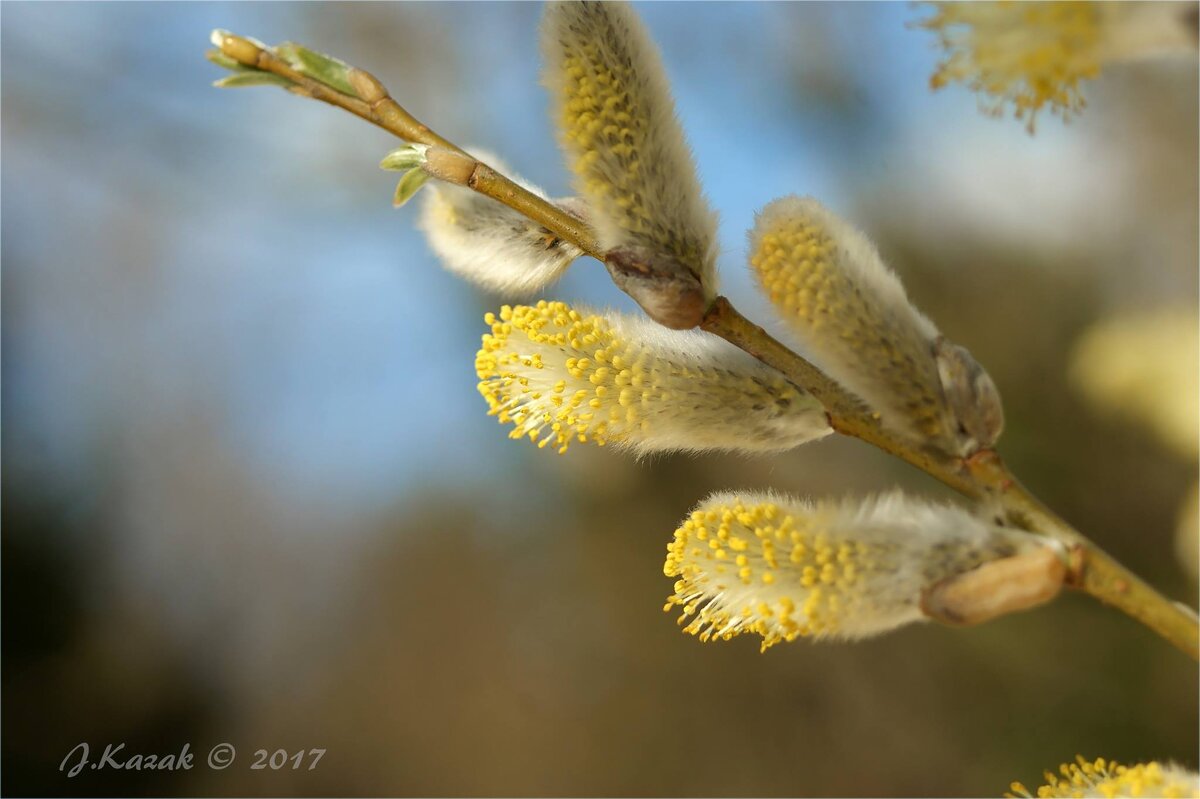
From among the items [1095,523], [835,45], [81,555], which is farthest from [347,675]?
[835,45]

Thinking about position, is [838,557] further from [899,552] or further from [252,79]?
[252,79]

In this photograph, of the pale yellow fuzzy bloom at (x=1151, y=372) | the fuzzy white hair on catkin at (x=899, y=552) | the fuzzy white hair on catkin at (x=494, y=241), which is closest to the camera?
the fuzzy white hair on catkin at (x=899, y=552)

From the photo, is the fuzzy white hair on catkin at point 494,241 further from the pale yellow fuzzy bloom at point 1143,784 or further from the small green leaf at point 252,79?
the pale yellow fuzzy bloom at point 1143,784

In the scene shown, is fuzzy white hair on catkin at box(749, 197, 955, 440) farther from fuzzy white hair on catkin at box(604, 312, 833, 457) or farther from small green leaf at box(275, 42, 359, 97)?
small green leaf at box(275, 42, 359, 97)

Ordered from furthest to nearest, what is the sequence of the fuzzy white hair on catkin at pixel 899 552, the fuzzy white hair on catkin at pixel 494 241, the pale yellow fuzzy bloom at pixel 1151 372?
the pale yellow fuzzy bloom at pixel 1151 372
the fuzzy white hair on catkin at pixel 494 241
the fuzzy white hair on catkin at pixel 899 552

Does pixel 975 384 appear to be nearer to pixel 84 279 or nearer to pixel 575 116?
pixel 575 116

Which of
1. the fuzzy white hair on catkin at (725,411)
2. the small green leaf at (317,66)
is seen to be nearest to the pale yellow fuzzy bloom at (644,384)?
the fuzzy white hair on catkin at (725,411)

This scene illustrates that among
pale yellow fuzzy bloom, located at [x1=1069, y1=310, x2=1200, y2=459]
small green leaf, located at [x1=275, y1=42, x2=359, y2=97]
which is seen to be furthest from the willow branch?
pale yellow fuzzy bloom, located at [x1=1069, y1=310, x2=1200, y2=459]
